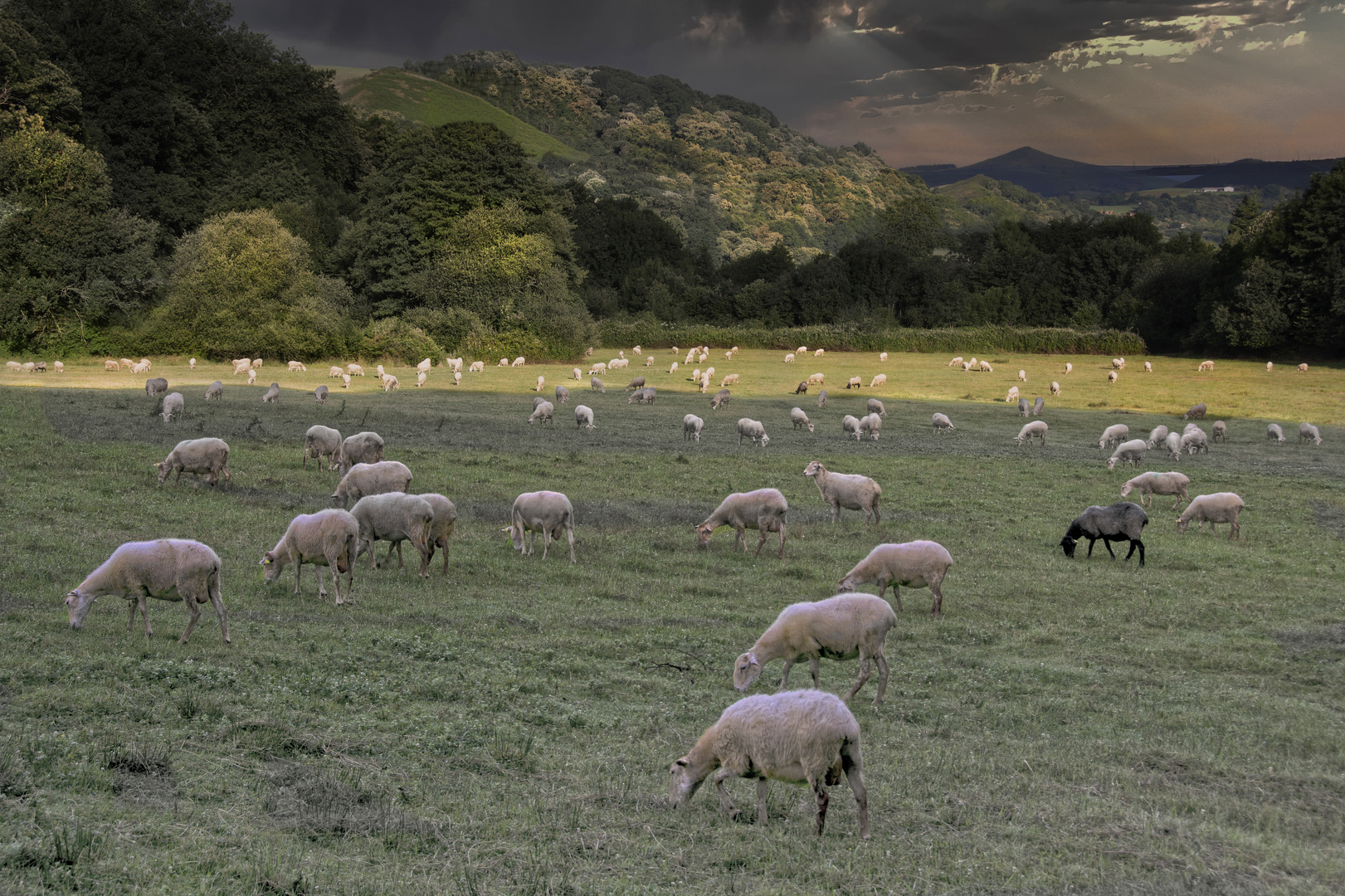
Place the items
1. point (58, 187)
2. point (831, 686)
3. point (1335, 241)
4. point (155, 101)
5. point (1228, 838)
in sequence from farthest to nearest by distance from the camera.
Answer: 1. point (155, 101)
2. point (1335, 241)
3. point (58, 187)
4. point (831, 686)
5. point (1228, 838)

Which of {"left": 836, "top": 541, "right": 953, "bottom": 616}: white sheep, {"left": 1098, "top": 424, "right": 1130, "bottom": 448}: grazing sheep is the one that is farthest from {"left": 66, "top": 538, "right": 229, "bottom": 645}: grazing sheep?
{"left": 1098, "top": 424, "right": 1130, "bottom": 448}: grazing sheep

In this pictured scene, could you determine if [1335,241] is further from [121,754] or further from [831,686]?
[121,754]

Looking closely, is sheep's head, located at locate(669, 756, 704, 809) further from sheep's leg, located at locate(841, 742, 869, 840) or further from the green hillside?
the green hillside

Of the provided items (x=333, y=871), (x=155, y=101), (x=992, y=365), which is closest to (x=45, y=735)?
(x=333, y=871)

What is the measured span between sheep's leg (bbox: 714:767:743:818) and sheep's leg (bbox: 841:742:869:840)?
2.84 feet

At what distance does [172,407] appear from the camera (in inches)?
1252

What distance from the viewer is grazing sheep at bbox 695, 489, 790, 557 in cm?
1950

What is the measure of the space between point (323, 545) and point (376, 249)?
65555 millimetres

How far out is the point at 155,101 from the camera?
8181 cm

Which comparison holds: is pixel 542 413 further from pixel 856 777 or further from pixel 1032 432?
pixel 856 777

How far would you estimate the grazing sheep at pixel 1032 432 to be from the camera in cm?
3853

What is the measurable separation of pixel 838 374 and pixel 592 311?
41975 millimetres

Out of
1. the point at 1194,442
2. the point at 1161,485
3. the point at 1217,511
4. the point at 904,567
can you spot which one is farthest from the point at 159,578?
the point at 1194,442

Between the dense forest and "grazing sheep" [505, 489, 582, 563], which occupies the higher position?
the dense forest
